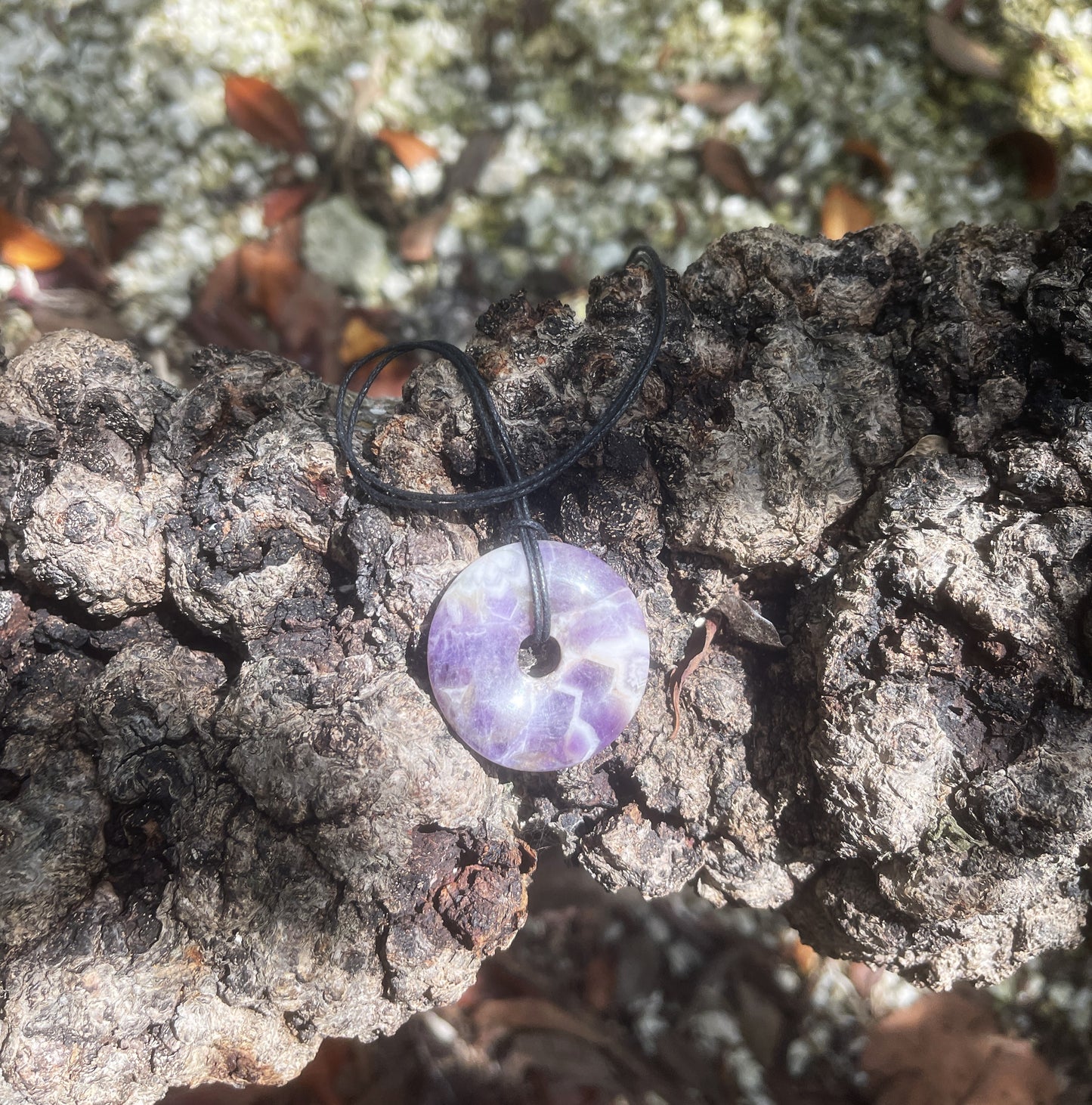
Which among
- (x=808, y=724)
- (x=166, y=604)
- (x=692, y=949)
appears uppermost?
(x=808, y=724)

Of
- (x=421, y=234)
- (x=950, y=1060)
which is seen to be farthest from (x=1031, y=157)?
(x=950, y=1060)

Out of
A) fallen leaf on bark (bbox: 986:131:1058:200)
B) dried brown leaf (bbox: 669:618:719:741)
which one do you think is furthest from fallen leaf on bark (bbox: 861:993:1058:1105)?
fallen leaf on bark (bbox: 986:131:1058:200)

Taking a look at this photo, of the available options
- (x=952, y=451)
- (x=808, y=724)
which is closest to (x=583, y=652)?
(x=808, y=724)

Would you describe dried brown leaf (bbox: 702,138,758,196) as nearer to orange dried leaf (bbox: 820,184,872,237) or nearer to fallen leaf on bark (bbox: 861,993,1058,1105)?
orange dried leaf (bbox: 820,184,872,237)

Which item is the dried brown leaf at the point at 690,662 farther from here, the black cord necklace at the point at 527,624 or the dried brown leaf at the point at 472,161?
the dried brown leaf at the point at 472,161

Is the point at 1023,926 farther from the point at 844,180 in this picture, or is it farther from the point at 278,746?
the point at 844,180

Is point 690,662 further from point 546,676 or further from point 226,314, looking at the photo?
point 226,314
